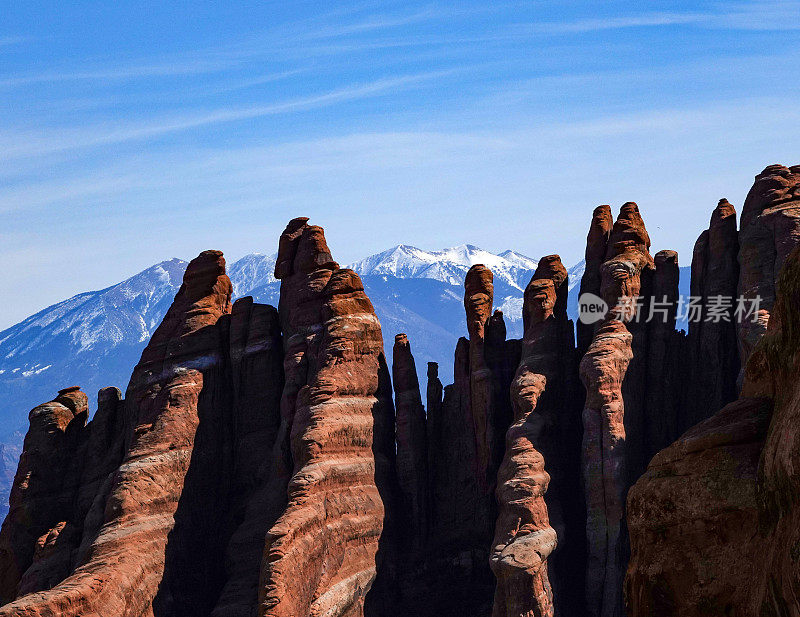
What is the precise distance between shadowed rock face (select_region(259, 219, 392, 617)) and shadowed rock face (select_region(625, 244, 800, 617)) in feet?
95.1

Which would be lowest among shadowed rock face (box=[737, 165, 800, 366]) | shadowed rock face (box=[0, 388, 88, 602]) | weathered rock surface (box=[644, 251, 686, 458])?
shadowed rock face (box=[0, 388, 88, 602])

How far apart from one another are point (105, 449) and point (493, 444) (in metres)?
19.6

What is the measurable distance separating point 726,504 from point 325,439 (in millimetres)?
35299

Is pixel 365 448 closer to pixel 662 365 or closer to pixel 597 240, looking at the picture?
pixel 662 365

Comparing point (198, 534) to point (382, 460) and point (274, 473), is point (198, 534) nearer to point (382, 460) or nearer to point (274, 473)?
point (274, 473)

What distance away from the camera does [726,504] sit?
16422 mm

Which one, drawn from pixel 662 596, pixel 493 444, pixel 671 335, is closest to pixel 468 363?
pixel 493 444

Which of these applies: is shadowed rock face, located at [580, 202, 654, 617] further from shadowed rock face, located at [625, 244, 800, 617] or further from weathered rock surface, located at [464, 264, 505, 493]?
shadowed rock face, located at [625, 244, 800, 617]

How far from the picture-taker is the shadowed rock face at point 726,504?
1534 centimetres

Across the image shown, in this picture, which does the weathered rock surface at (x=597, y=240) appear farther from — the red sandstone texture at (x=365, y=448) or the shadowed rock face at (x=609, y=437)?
the shadowed rock face at (x=609, y=437)

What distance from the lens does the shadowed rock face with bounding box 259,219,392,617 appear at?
46.4 metres

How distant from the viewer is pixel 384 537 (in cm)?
5297

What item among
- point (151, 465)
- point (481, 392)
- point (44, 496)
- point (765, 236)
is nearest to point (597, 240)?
point (765, 236)

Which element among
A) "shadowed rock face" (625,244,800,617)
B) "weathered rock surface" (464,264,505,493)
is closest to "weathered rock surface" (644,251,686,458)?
"weathered rock surface" (464,264,505,493)
